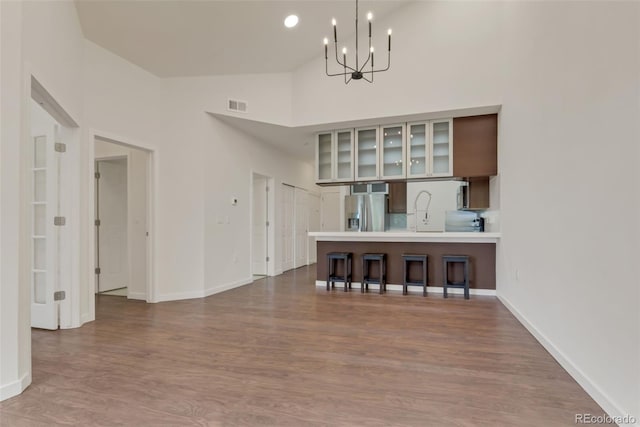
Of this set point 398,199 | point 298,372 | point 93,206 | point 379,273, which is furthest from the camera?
point 398,199

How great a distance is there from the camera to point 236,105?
5.23 meters

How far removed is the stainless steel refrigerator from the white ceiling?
128 inches

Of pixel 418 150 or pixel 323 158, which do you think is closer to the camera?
pixel 418 150

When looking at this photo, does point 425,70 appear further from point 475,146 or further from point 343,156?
point 343,156

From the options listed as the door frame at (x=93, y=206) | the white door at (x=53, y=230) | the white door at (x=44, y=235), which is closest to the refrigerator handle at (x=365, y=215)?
the door frame at (x=93, y=206)

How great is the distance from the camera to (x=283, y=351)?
2.87 metres

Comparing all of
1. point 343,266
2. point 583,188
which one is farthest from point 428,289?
point 583,188

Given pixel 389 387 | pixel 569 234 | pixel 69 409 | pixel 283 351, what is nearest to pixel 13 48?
pixel 69 409

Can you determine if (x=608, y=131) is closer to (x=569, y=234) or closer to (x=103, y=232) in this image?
(x=569, y=234)

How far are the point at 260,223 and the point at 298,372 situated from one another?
4.83 m

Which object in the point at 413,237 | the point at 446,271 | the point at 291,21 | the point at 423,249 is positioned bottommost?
the point at 446,271

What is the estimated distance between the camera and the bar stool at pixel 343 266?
5531 mm

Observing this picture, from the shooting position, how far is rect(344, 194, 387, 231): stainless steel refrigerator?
7.43m

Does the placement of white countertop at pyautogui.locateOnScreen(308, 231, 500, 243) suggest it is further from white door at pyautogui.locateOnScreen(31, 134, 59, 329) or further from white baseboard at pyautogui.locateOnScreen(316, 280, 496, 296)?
white door at pyautogui.locateOnScreen(31, 134, 59, 329)
